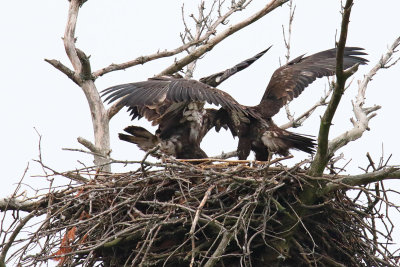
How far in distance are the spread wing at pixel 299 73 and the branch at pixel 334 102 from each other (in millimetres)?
2005

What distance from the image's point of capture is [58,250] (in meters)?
5.65

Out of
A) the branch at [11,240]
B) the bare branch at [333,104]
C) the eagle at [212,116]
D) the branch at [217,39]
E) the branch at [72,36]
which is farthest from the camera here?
the branch at [217,39]

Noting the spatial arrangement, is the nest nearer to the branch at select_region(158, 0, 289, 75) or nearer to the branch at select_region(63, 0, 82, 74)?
the branch at select_region(63, 0, 82, 74)

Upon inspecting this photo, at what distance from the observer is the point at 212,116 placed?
7.04 m

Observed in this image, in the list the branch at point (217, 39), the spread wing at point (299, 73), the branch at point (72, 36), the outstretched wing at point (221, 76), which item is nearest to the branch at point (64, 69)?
the branch at point (72, 36)

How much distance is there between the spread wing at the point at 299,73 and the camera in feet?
23.3

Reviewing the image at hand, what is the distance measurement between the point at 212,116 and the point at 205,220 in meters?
2.25

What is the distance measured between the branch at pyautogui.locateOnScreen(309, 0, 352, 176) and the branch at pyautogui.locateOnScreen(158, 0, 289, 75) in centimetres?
285

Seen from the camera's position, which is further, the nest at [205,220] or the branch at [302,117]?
the branch at [302,117]

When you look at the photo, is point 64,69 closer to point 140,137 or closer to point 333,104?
point 140,137

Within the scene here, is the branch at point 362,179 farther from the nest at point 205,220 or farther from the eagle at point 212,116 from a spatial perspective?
the eagle at point 212,116

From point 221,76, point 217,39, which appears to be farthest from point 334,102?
point 217,39

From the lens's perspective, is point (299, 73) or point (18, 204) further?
point (299, 73)

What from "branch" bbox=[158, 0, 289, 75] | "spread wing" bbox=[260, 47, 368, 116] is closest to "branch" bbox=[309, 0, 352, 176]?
"spread wing" bbox=[260, 47, 368, 116]
